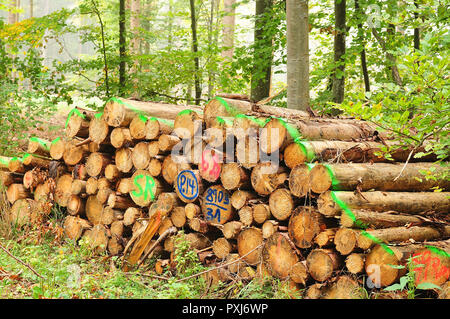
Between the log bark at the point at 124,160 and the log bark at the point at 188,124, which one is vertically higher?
the log bark at the point at 188,124

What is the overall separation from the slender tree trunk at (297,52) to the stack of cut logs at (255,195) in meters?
1.31

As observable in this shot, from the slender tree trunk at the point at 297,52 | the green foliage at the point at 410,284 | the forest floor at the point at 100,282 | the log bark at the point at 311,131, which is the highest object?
the slender tree trunk at the point at 297,52

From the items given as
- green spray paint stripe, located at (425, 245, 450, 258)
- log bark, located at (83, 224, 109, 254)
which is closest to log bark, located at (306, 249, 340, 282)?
green spray paint stripe, located at (425, 245, 450, 258)

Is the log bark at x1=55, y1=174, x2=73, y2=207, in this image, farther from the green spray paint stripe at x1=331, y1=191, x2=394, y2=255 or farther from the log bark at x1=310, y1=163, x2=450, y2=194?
the green spray paint stripe at x1=331, y1=191, x2=394, y2=255

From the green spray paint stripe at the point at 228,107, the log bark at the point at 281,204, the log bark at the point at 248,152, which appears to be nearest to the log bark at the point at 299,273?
the log bark at the point at 281,204

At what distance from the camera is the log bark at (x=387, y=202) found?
380cm

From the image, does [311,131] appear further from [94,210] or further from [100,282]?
[94,210]

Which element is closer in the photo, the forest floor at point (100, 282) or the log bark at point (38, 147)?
the forest floor at point (100, 282)

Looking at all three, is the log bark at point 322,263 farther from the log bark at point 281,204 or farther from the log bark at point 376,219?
the log bark at point 281,204

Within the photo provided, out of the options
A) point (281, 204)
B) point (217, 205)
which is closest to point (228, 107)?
point (217, 205)

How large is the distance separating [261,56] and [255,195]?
554cm

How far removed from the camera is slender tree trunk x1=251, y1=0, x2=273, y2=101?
29.9 ft
